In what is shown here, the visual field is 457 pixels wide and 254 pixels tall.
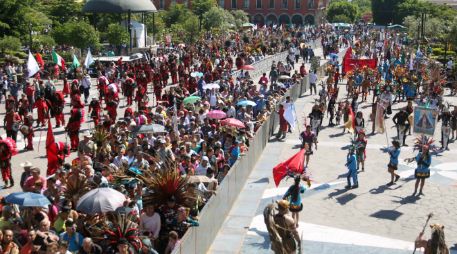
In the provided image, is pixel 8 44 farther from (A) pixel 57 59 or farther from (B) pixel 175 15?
(B) pixel 175 15

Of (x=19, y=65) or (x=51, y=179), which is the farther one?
(x=19, y=65)

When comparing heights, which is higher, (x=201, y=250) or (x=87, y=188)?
(x=87, y=188)

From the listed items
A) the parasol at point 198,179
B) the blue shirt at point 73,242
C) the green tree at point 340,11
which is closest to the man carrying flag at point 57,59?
the parasol at point 198,179

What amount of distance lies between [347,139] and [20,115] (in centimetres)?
1057

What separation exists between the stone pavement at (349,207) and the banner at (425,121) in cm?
110

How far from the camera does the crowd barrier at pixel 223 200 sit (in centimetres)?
1162

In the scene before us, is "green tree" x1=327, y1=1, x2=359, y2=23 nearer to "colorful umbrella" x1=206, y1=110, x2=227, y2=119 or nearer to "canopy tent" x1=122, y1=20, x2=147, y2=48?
"canopy tent" x1=122, y1=20, x2=147, y2=48

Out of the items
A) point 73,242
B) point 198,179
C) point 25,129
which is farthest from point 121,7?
point 73,242

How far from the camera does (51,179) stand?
12945mm

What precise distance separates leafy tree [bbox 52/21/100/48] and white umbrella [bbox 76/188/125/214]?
33.5 meters

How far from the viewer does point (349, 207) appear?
16.4 meters

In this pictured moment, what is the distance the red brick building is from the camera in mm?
118875

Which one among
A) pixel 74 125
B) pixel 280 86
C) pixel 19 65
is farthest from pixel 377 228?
pixel 19 65

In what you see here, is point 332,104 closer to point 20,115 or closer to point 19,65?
point 20,115
